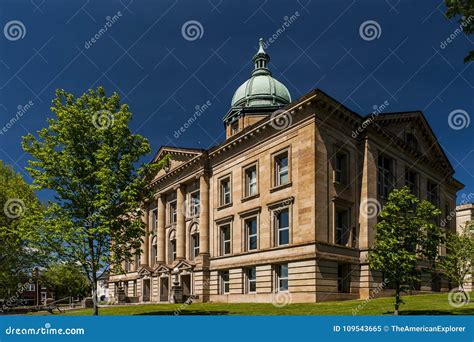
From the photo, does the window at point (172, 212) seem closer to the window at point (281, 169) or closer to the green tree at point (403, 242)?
the window at point (281, 169)

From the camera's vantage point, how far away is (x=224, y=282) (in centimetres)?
3812

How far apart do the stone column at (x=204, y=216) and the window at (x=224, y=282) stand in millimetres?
2638

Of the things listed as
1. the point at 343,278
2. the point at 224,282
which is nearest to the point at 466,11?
the point at 343,278

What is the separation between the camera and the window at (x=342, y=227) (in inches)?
1240

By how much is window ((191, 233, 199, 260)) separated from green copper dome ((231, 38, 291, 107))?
54.2 ft

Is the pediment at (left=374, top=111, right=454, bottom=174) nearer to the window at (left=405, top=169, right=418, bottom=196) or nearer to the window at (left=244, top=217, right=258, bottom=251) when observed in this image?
the window at (left=405, top=169, right=418, bottom=196)

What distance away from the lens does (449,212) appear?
50375 millimetres

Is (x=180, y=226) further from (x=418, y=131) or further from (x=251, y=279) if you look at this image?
(x=418, y=131)

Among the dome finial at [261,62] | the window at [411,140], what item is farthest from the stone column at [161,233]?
the window at [411,140]

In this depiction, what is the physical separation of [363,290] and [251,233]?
10.00 m

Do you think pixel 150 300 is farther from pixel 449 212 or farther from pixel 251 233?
pixel 449 212

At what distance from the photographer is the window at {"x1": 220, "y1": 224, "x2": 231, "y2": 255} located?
38344mm

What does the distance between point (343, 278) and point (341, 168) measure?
822 cm

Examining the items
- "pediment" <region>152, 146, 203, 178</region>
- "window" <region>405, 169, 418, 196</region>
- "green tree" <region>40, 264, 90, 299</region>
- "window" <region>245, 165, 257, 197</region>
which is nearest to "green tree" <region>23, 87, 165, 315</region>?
"green tree" <region>40, 264, 90, 299</region>
